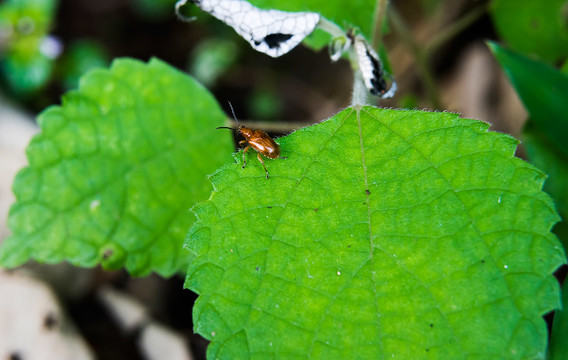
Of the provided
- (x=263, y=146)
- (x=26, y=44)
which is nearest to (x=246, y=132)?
(x=263, y=146)

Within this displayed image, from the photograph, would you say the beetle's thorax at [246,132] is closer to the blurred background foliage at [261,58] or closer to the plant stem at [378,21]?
the blurred background foliage at [261,58]

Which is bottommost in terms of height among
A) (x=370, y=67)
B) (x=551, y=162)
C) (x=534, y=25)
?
(x=370, y=67)

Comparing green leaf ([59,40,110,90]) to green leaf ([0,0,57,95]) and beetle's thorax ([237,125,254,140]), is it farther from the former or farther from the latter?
beetle's thorax ([237,125,254,140])

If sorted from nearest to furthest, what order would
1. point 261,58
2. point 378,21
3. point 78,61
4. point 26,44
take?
point 378,21, point 26,44, point 78,61, point 261,58

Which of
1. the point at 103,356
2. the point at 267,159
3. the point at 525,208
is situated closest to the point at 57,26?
the point at 103,356

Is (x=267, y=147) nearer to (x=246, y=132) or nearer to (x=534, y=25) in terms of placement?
(x=246, y=132)

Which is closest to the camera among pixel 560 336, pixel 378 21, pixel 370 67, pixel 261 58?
pixel 560 336
